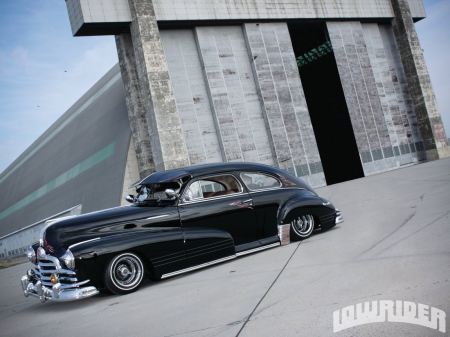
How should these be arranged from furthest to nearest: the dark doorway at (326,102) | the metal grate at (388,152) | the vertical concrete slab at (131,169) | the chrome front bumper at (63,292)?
the dark doorway at (326,102) → the metal grate at (388,152) → the vertical concrete slab at (131,169) → the chrome front bumper at (63,292)

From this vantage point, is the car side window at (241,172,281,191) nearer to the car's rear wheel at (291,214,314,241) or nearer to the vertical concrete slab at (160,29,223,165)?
the car's rear wheel at (291,214,314,241)

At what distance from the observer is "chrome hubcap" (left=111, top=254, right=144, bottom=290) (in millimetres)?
5539

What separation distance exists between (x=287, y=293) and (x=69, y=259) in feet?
9.17

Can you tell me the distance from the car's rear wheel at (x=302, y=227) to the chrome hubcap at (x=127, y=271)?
8.94ft

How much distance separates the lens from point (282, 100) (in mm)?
25234

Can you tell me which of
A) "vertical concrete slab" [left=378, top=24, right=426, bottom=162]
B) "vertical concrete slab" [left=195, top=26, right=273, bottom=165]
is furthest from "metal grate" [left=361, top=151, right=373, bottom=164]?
"vertical concrete slab" [left=195, top=26, right=273, bottom=165]

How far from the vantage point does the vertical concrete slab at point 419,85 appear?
29.1 metres

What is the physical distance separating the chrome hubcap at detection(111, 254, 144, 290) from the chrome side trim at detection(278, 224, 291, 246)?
2388mm

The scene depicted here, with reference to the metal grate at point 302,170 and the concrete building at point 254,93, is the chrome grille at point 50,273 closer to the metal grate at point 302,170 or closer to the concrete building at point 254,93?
the concrete building at point 254,93

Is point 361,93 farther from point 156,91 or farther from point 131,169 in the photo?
point 131,169

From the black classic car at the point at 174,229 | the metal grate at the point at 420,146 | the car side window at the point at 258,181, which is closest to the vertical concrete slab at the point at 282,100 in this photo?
the metal grate at the point at 420,146

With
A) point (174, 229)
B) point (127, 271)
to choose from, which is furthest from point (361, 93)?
point (127, 271)

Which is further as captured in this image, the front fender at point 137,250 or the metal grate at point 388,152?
the metal grate at point 388,152

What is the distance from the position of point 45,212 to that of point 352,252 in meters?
36.6
